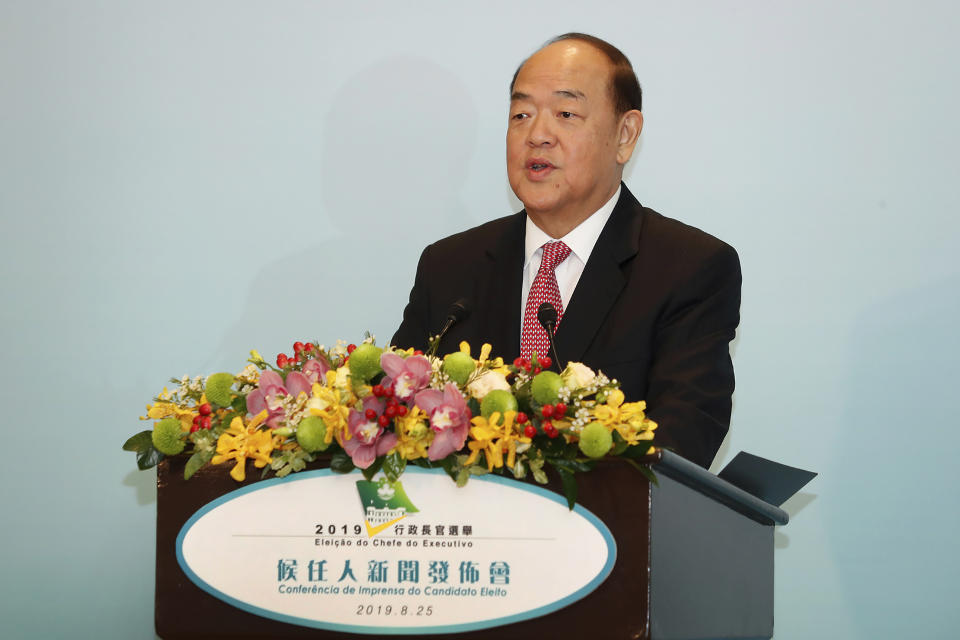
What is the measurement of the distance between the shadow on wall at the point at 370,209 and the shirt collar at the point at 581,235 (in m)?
0.49

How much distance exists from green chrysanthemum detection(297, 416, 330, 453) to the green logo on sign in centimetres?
8

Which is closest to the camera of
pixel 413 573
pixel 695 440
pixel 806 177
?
pixel 413 573

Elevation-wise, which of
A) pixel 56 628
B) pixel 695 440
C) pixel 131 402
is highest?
pixel 695 440

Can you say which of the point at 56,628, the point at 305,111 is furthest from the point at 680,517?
the point at 56,628

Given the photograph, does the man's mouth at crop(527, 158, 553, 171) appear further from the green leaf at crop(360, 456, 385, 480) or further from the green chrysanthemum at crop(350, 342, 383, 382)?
the green leaf at crop(360, 456, 385, 480)

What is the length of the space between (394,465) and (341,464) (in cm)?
7

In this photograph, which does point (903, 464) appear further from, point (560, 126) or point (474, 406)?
point (474, 406)

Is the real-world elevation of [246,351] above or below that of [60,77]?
below

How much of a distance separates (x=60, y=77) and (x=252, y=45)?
1.84 ft

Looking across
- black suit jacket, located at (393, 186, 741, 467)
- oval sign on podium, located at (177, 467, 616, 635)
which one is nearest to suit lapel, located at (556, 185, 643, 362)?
black suit jacket, located at (393, 186, 741, 467)

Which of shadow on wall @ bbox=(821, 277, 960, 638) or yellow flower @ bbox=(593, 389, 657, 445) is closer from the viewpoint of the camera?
yellow flower @ bbox=(593, 389, 657, 445)

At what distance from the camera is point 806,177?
9.03 ft

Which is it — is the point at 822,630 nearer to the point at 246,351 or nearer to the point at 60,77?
the point at 246,351

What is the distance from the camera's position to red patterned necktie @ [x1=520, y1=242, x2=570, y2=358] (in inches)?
88.0
